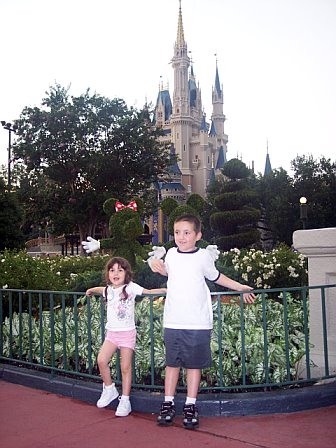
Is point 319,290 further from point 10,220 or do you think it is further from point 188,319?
point 10,220

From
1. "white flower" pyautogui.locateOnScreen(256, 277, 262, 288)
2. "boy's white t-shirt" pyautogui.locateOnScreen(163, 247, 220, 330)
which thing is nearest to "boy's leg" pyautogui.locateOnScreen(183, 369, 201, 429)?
"boy's white t-shirt" pyautogui.locateOnScreen(163, 247, 220, 330)

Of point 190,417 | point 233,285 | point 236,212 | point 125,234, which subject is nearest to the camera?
point 190,417

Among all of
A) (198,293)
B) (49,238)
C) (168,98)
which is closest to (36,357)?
(198,293)

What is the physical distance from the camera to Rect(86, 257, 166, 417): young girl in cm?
396

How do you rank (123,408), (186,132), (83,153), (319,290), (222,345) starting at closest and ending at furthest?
(123,408)
(222,345)
(319,290)
(83,153)
(186,132)

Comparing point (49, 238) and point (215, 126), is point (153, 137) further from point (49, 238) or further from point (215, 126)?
point (215, 126)

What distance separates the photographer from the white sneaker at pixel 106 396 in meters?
4.02

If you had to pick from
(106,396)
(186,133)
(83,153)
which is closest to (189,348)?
(106,396)

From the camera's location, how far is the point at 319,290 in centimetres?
438

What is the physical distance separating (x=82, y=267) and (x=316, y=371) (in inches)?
407

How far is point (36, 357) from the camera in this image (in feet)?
17.2

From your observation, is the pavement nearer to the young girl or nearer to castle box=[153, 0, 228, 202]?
the young girl

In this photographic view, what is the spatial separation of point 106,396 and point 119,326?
0.57 m

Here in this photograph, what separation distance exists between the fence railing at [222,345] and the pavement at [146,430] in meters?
0.31
